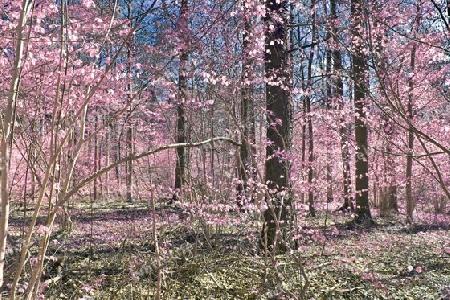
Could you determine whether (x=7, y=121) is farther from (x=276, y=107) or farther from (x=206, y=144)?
(x=276, y=107)

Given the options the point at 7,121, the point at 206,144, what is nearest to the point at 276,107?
the point at 206,144

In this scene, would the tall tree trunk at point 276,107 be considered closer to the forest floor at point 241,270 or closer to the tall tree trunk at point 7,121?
the forest floor at point 241,270

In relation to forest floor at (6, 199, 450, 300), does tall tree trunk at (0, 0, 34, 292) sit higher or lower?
higher

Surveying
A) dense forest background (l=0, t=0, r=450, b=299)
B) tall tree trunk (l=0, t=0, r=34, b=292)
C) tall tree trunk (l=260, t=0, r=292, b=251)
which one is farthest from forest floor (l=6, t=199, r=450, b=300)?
tall tree trunk (l=0, t=0, r=34, b=292)

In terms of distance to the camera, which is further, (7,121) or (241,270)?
(241,270)

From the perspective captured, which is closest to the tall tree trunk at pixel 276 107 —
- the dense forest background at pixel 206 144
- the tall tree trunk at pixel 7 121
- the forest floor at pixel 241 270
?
the dense forest background at pixel 206 144

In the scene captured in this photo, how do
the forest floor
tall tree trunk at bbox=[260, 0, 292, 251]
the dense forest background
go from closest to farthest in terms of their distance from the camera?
1. the dense forest background
2. the forest floor
3. tall tree trunk at bbox=[260, 0, 292, 251]

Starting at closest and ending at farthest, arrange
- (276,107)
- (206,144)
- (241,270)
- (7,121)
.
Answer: (7,121), (241,270), (206,144), (276,107)

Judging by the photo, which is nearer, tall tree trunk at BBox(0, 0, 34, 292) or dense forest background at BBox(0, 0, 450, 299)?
tall tree trunk at BBox(0, 0, 34, 292)

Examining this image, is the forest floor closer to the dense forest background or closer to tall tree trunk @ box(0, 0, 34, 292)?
the dense forest background

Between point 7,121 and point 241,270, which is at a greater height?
point 7,121

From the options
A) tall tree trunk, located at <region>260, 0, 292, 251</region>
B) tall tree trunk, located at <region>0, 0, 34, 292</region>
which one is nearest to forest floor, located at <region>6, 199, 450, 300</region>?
tall tree trunk, located at <region>260, 0, 292, 251</region>

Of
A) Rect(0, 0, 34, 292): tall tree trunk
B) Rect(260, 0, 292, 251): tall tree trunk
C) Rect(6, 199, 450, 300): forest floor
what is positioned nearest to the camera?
Rect(0, 0, 34, 292): tall tree trunk

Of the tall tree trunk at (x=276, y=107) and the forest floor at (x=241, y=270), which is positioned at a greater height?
the tall tree trunk at (x=276, y=107)
